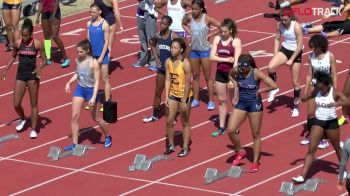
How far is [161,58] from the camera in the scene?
25812 mm

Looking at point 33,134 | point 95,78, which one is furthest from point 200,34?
point 33,134

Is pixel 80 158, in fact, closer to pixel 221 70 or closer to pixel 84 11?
pixel 221 70

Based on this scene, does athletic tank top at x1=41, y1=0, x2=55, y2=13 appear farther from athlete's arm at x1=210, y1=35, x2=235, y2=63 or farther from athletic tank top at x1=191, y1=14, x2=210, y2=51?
athlete's arm at x1=210, y1=35, x2=235, y2=63

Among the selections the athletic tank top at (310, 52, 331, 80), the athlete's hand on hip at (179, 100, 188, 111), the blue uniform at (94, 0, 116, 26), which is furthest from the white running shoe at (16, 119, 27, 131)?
the athletic tank top at (310, 52, 331, 80)

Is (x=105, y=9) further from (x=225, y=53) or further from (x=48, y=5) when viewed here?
(x=225, y=53)

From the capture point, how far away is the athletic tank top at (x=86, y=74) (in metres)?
24.3

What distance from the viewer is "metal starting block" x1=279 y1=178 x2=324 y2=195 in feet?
72.4

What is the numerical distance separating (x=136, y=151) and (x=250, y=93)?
2.90 m

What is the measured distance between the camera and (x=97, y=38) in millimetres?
26516

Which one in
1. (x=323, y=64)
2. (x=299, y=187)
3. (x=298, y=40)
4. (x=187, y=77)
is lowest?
(x=299, y=187)

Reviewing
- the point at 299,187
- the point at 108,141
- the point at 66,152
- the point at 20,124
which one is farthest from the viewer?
the point at 20,124

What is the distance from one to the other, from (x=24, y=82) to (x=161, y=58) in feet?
8.58

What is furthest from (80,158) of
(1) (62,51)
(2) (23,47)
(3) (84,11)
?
(3) (84,11)

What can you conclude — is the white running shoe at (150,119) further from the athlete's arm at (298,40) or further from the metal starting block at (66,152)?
the athlete's arm at (298,40)
